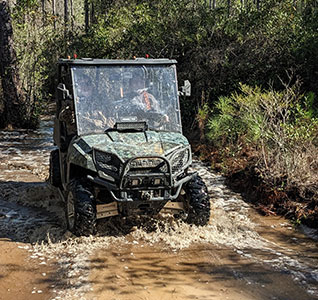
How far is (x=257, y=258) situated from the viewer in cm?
620

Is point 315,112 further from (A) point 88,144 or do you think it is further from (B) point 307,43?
(A) point 88,144

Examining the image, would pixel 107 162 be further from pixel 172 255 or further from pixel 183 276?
pixel 183 276

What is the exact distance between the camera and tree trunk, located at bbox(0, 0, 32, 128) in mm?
15883

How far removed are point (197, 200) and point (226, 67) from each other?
8765 millimetres

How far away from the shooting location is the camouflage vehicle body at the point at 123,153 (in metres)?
6.09

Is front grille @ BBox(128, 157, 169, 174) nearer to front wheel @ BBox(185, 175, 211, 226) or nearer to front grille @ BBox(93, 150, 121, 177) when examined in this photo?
front grille @ BBox(93, 150, 121, 177)

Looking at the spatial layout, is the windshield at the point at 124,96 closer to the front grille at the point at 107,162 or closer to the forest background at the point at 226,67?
the front grille at the point at 107,162

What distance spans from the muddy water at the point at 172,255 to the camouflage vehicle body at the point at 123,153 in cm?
39

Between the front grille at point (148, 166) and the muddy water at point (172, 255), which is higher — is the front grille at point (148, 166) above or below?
above

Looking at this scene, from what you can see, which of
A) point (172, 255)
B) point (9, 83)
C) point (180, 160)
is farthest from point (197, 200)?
point (9, 83)

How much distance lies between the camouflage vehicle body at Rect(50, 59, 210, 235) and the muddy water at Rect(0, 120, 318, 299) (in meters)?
0.39

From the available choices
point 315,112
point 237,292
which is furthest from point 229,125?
point 237,292

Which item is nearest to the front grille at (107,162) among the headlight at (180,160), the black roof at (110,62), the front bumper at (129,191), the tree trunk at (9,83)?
the front bumper at (129,191)

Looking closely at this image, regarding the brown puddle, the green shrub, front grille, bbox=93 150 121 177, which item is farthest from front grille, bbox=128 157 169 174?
the green shrub
